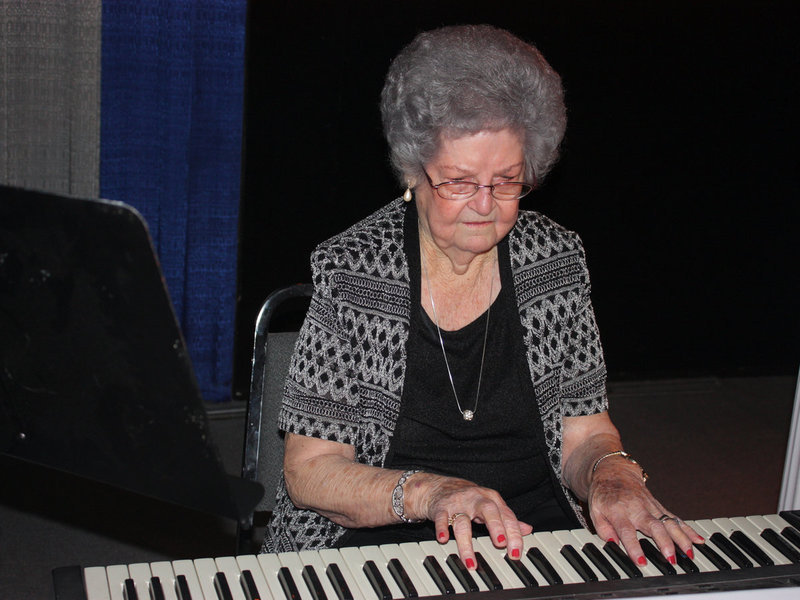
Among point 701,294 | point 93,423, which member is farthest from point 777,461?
point 93,423

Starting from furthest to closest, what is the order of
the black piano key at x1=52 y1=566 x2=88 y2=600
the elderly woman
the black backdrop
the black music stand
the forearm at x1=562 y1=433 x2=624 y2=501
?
the black backdrop
the forearm at x1=562 y1=433 x2=624 y2=501
the elderly woman
the black piano key at x1=52 y1=566 x2=88 y2=600
the black music stand

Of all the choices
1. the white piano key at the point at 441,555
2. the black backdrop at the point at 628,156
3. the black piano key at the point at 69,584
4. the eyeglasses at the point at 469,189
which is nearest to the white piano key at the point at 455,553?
the white piano key at the point at 441,555

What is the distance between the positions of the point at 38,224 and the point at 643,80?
168 inches

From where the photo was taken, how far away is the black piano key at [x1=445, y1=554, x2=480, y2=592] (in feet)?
4.84

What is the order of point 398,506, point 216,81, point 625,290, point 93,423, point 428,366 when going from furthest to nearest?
1. point 625,290
2. point 216,81
3. point 428,366
4. point 398,506
5. point 93,423

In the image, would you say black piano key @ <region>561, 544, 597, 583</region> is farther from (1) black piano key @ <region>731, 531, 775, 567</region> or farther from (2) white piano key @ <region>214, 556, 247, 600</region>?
(2) white piano key @ <region>214, 556, 247, 600</region>

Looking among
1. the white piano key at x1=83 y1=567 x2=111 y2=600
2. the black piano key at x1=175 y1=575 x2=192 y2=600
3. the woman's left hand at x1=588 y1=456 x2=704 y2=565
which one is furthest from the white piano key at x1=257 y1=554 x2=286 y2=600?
the woman's left hand at x1=588 y1=456 x2=704 y2=565

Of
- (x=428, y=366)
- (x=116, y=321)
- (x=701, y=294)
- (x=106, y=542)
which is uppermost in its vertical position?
(x=116, y=321)

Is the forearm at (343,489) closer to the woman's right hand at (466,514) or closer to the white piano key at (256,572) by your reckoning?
the woman's right hand at (466,514)

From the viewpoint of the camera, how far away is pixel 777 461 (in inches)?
178

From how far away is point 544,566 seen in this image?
5.07 ft

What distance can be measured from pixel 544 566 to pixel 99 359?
2.73 feet

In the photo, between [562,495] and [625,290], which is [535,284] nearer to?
[562,495]

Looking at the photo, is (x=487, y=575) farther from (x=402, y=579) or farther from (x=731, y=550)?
(x=731, y=550)
